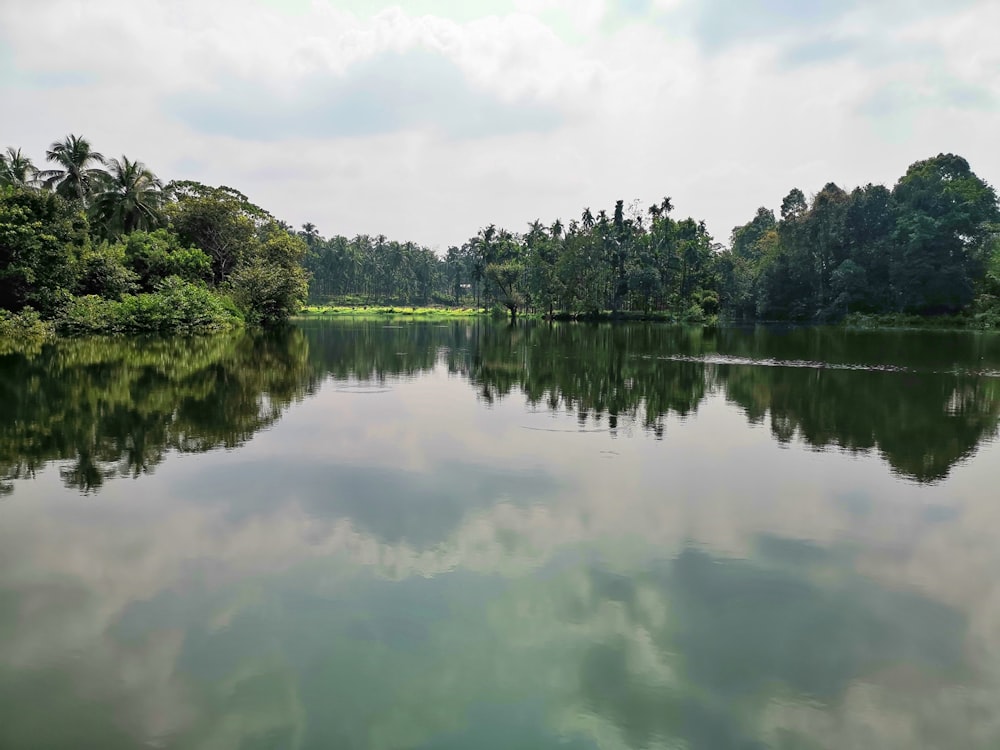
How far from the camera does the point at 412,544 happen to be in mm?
7973

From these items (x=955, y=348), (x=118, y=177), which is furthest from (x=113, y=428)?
(x=118, y=177)

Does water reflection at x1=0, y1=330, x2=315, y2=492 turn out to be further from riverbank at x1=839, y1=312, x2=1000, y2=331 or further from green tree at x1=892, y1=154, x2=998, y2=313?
green tree at x1=892, y1=154, x2=998, y2=313

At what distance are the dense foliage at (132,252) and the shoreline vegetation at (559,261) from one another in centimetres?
13

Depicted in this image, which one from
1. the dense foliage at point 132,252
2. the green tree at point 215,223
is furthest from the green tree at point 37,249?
the green tree at point 215,223

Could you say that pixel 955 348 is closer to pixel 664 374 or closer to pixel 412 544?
pixel 664 374

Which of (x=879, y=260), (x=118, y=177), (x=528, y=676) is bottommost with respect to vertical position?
(x=528, y=676)

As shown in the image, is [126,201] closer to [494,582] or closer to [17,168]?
[17,168]

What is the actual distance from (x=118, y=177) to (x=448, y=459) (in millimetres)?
59483

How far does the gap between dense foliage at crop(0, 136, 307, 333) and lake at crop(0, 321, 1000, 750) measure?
93.2 feet

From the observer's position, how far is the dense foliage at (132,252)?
127ft

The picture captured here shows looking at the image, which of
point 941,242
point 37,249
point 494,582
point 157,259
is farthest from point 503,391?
point 941,242

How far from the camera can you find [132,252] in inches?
1986

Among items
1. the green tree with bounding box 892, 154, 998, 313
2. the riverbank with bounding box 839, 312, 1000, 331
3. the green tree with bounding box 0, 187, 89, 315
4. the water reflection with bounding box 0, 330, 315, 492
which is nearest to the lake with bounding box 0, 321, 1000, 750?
the water reflection with bounding box 0, 330, 315, 492

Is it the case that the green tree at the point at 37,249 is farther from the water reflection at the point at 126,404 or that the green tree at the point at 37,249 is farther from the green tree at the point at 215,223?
the green tree at the point at 215,223
